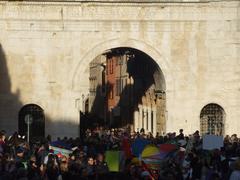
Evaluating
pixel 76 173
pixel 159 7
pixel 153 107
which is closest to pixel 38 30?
pixel 159 7

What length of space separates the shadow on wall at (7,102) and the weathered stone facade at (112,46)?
0.04 metres

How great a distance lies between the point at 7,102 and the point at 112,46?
5.21 meters

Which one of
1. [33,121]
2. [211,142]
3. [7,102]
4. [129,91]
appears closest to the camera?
[211,142]

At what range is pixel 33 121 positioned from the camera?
131 feet

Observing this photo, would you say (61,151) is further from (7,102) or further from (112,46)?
(112,46)

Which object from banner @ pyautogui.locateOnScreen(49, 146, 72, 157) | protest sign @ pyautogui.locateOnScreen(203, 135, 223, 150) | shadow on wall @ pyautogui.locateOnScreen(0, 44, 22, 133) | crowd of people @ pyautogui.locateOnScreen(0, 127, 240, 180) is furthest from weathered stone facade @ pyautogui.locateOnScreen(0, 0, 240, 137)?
protest sign @ pyautogui.locateOnScreen(203, 135, 223, 150)

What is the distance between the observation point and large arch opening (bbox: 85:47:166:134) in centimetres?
4278

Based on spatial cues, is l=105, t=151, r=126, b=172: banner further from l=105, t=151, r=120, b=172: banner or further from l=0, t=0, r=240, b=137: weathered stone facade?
l=0, t=0, r=240, b=137: weathered stone facade

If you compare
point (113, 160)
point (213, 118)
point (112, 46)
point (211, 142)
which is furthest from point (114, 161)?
point (213, 118)

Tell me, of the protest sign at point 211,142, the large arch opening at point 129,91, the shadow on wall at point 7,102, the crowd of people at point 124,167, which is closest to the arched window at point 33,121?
the shadow on wall at point 7,102

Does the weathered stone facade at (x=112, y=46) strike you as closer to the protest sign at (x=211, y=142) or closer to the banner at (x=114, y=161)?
the protest sign at (x=211, y=142)

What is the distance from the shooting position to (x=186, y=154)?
27516mm

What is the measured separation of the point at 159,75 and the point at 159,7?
3.20 m

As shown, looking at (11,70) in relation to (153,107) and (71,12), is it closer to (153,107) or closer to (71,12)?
(71,12)
